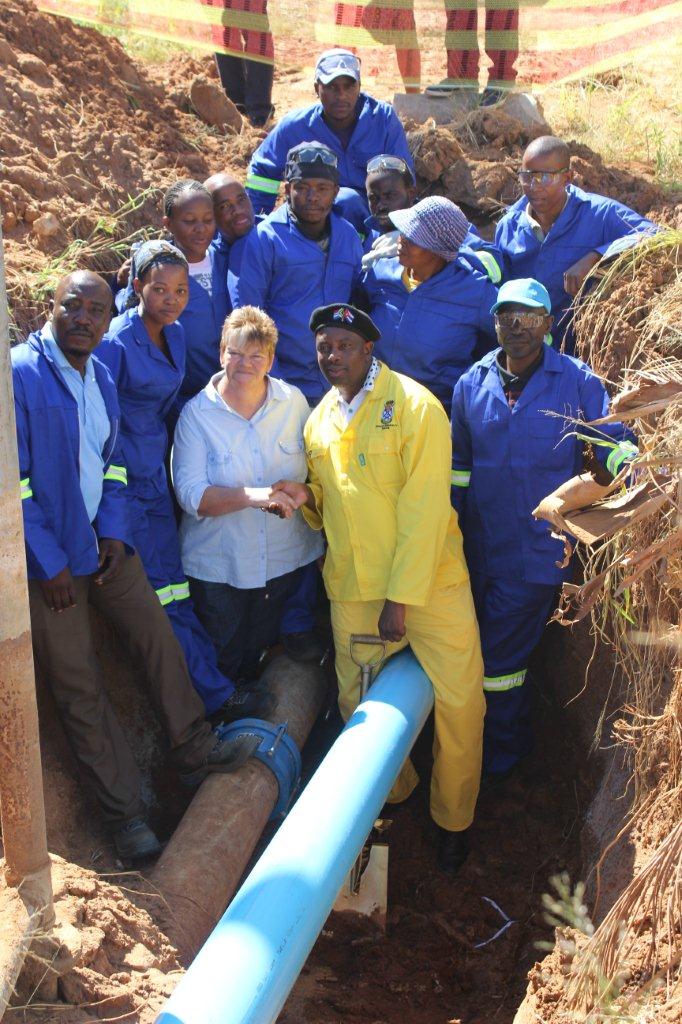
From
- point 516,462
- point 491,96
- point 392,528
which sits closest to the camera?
point 392,528

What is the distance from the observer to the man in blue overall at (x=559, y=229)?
537 centimetres

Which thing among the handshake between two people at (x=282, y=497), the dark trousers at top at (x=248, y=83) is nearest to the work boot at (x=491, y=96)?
the dark trousers at top at (x=248, y=83)

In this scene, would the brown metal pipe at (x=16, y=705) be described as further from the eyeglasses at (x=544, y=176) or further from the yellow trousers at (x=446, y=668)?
the eyeglasses at (x=544, y=176)

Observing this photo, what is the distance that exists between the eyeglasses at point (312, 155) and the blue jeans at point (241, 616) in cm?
199

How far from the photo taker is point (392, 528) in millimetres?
4621

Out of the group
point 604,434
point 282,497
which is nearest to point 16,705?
point 282,497

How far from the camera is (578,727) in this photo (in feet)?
18.0

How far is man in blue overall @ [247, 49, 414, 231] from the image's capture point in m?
6.11

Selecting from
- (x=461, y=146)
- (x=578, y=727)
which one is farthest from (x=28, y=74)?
(x=578, y=727)

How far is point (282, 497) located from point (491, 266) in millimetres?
1716

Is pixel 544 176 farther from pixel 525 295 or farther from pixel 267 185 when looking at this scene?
pixel 267 185

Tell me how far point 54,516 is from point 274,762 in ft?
4.96

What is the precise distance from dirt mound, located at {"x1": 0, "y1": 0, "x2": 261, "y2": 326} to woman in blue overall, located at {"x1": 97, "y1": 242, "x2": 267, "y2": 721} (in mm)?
1021

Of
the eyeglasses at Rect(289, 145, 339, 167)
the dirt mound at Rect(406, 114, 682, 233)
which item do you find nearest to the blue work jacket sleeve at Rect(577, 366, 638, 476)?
the eyeglasses at Rect(289, 145, 339, 167)
